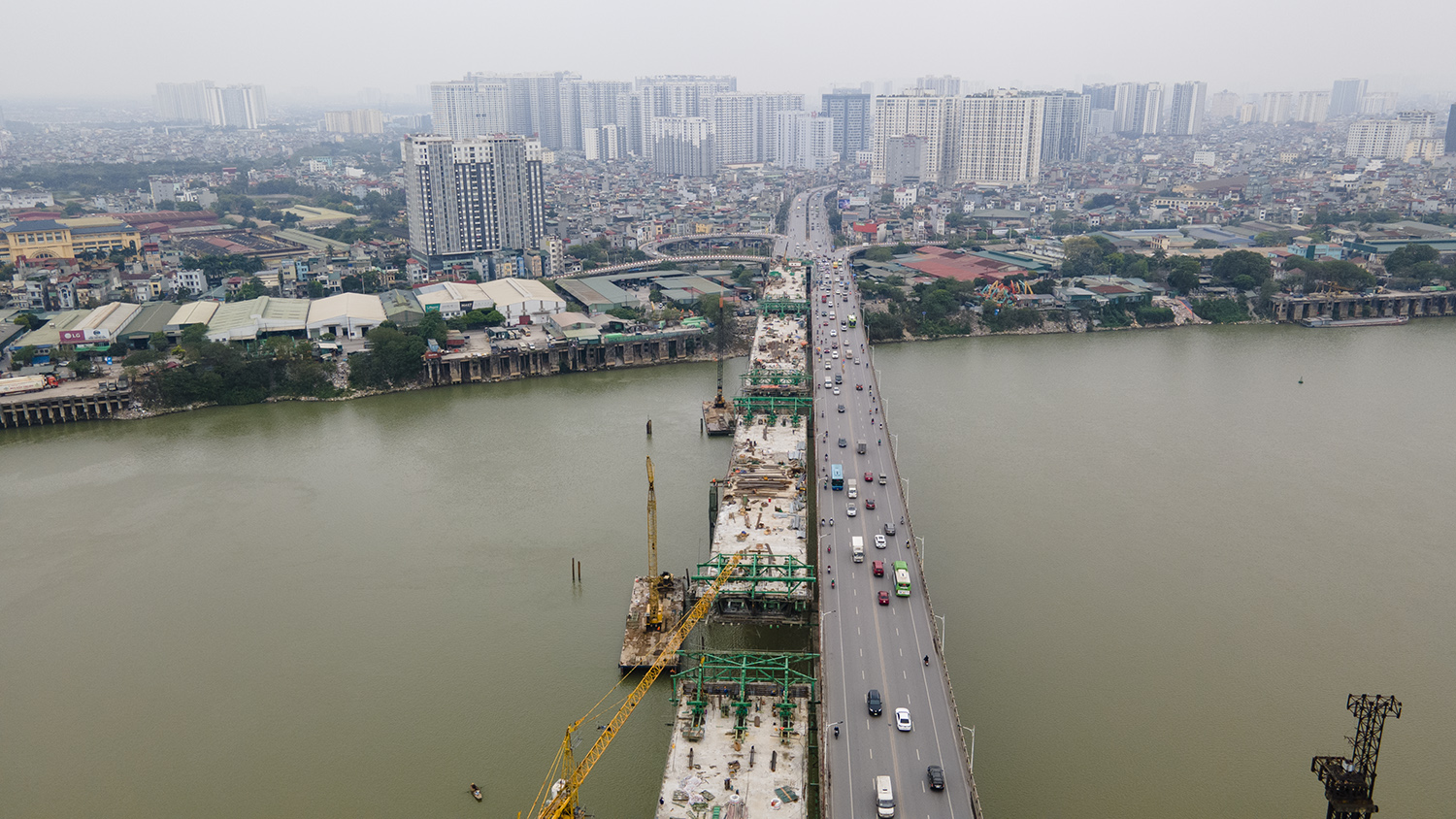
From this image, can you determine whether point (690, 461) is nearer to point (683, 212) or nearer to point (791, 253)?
point (791, 253)

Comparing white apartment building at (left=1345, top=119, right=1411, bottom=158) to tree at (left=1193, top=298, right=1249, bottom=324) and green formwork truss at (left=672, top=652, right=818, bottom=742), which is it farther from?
green formwork truss at (left=672, top=652, right=818, bottom=742)

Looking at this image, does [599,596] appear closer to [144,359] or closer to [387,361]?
[387,361]

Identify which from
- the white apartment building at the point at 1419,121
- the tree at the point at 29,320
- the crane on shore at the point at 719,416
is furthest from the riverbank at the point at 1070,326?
the white apartment building at the point at 1419,121

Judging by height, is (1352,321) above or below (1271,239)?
below

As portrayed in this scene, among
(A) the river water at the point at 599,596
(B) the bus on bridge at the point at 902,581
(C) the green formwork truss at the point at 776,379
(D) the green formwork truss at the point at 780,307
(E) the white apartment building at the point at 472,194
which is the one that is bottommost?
(A) the river water at the point at 599,596

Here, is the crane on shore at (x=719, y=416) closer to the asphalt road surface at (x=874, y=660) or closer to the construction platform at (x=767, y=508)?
the construction platform at (x=767, y=508)

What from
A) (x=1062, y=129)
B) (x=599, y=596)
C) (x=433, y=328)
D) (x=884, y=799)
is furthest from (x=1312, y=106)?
(x=884, y=799)
